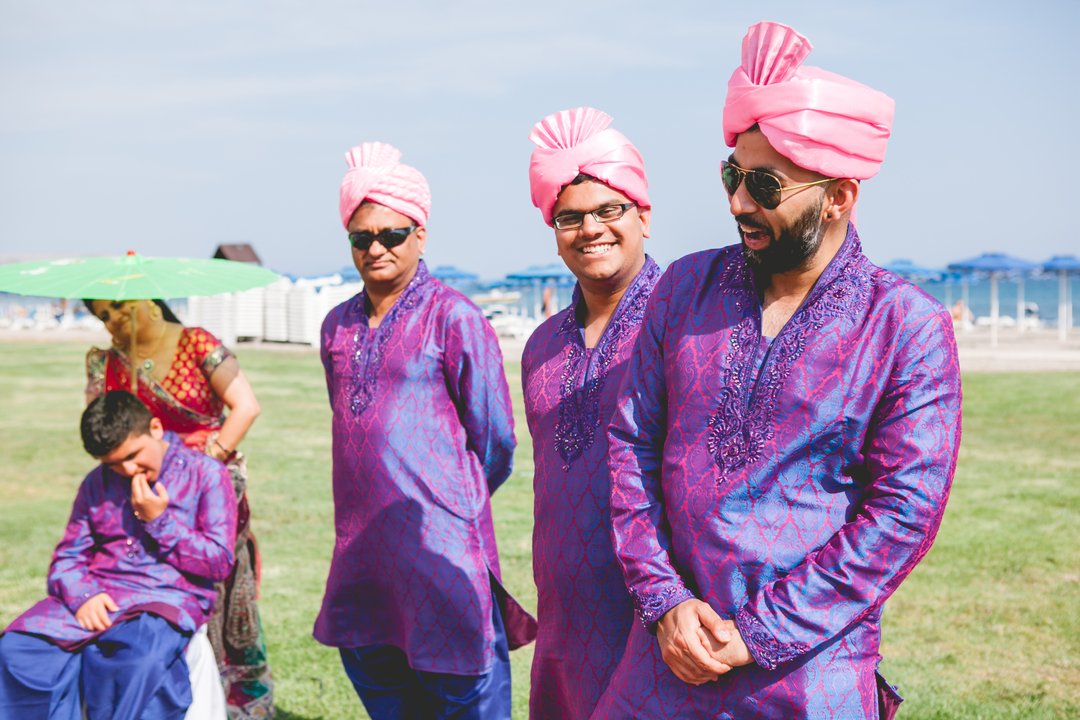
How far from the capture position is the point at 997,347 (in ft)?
98.7

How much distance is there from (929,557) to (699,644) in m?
6.02

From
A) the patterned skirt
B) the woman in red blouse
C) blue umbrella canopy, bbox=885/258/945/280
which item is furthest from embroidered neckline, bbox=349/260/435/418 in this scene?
blue umbrella canopy, bbox=885/258/945/280

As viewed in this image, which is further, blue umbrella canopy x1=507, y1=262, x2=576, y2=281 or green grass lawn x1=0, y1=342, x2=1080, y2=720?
blue umbrella canopy x1=507, y1=262, x2=576, y2=281

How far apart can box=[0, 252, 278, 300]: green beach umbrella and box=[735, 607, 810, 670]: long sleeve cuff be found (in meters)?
2.67

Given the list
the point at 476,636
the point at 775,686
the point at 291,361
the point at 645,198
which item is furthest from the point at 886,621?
the point at 291,361

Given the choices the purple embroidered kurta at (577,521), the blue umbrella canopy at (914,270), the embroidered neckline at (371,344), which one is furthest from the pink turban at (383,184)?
the blue umbrella canopy at (914,270)

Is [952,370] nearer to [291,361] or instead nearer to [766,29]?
[766,29]

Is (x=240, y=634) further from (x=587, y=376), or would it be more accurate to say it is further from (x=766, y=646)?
(x=766, y=646)

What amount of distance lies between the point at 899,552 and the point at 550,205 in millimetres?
1541

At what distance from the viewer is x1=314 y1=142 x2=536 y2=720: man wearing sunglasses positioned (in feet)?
13.6

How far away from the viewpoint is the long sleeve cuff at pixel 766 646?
7.49ft

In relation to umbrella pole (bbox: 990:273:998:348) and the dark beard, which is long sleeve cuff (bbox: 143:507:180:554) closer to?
the dark beard

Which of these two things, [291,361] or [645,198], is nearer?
[645,198]

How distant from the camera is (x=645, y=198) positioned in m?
3.46
